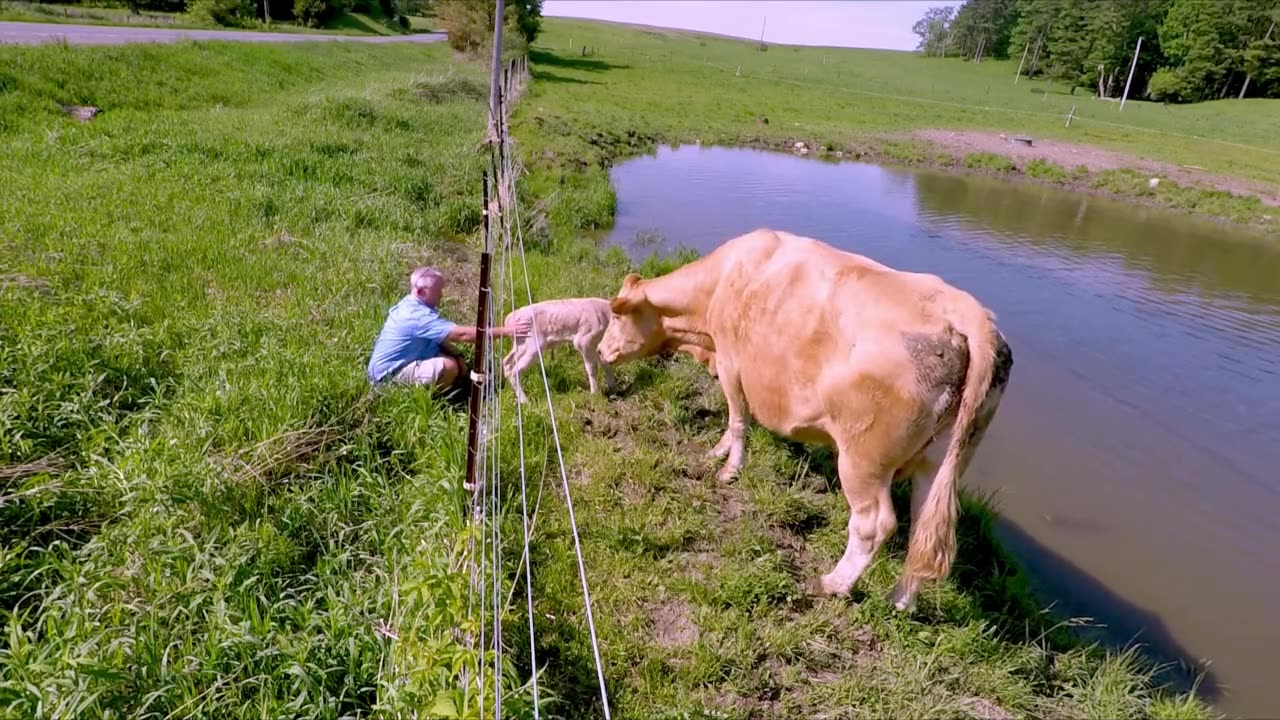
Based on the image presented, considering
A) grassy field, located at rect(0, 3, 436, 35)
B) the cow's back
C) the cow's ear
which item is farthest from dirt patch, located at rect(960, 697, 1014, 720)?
grassy field, located at rect(0, 3, 436, 35)

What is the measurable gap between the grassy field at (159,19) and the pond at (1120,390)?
2591 cm

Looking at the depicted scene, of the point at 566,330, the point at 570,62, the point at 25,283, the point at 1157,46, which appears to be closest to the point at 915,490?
the point at 566,330

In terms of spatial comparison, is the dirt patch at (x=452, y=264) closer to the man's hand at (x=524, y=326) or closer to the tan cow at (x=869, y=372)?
the man's hand at (x=524, y=326)

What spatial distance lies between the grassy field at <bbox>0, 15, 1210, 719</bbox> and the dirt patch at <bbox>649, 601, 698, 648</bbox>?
0.02m

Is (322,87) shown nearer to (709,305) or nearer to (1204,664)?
(709,305)

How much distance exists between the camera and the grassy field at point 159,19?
90.0 feet

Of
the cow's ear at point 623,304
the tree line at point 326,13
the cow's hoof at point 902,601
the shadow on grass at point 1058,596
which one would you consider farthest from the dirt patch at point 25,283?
the tree line at point 326,13

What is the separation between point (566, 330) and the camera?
6.61 m

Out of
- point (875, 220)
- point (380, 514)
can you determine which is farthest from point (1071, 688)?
point (875, 220)

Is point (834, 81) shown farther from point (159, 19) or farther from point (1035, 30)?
point (159, 19)

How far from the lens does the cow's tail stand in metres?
3.62

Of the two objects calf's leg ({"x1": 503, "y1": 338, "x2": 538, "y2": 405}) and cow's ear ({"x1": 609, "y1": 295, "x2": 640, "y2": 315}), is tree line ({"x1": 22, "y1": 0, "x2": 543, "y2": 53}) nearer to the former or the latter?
calf's leg ({"x1": 503, "y1": 338, "x2": 538, "y2": 405})

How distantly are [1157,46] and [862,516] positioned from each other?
8432cm

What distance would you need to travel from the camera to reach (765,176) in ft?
69.7
